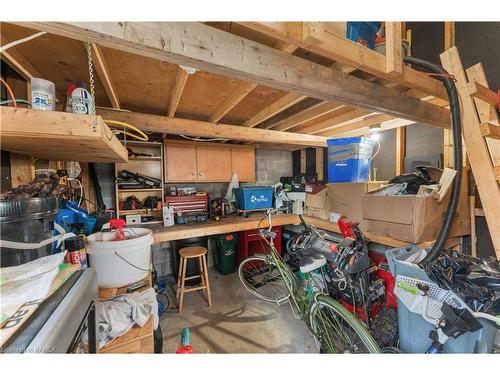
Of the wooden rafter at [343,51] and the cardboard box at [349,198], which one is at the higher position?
the wooden rafter at [343,51]

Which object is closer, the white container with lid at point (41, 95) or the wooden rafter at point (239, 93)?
the white container with lid at point (41, 95)

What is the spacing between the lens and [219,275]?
309cm

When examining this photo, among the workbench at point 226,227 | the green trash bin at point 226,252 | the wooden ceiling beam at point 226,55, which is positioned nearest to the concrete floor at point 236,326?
the green trash bin at point 226,252

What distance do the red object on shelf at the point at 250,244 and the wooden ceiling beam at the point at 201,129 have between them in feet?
4.86

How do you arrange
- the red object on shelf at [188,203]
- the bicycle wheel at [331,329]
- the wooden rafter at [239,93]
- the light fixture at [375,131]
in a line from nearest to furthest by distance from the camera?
the wooden rafter at [239,93] < the bicycle wheel at [331,329] < the light fixture at [375,131] < the red object on shelf at [188,203]

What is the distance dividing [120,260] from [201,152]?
211 cm

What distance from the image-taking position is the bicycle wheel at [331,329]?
1.43 m

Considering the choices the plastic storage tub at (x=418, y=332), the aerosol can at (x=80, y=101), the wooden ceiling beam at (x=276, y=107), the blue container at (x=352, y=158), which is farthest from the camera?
the blue container at (x=352, y=158)

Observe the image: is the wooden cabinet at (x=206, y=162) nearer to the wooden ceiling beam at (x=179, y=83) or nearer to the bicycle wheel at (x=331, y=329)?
the wooden ceiling beam at (x=179, y=83)

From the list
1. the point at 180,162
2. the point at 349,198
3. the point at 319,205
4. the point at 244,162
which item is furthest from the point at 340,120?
the point at 180,162

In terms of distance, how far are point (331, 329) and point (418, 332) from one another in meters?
0.56
